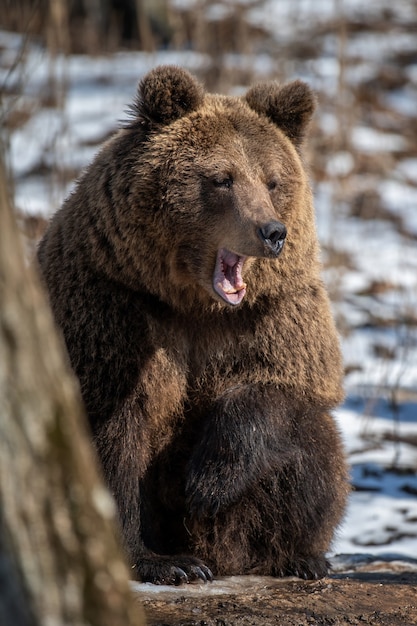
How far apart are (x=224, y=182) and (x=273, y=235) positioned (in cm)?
42

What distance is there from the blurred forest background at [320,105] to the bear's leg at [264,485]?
2.67 meters

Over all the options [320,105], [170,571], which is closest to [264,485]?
[170,571]

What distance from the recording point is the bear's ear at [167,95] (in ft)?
13.6

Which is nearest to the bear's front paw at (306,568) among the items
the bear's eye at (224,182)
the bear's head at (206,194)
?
the bear's head at (206,194)

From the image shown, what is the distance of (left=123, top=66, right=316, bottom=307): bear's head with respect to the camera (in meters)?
4.00

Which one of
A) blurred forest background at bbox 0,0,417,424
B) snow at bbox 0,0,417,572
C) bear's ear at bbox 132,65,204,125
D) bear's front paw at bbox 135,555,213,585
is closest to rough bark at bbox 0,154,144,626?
bear's front paw at bbox 135,555,213,585

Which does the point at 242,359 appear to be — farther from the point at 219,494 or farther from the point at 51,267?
the point at 51,267

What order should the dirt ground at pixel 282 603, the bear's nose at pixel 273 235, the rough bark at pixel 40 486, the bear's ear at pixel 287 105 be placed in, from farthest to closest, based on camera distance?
the bear's ear at pixel 287 105 < the bear's nose at pixel 273 235 < the dirt ground at pixel 282 603 < the rough bark at pixel 40 486

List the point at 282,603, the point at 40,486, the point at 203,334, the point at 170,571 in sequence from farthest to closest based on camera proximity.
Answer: the point at 203,334 < the point at 170,571 < the point at 282,603 < the point at 40,486

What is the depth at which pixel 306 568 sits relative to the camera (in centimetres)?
423

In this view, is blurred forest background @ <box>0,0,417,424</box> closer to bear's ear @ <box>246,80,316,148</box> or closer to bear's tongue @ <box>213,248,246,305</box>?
bear's ear @ <box>246,80,316,148</box>

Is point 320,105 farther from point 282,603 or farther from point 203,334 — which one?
point 282,603

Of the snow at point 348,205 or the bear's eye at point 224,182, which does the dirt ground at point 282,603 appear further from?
the bear's eye at point 224,182

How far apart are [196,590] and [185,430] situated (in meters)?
0.70
